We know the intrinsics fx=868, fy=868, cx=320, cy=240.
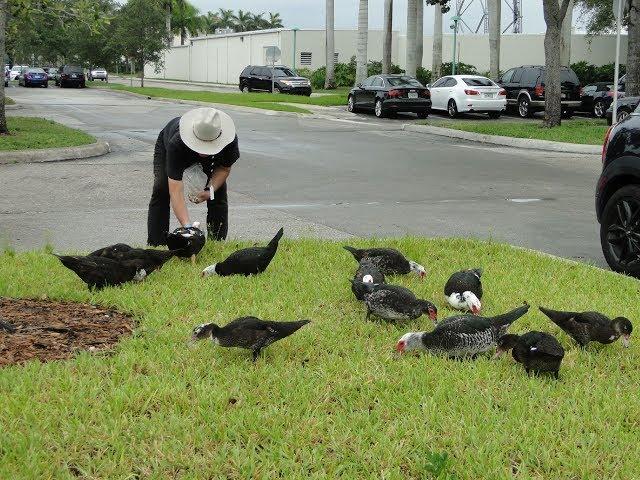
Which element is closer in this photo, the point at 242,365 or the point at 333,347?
the point at 242,365

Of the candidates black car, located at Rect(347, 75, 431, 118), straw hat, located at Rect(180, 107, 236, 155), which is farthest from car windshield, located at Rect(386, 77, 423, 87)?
straw hat, located at Rect(180, 107, 236, 155)

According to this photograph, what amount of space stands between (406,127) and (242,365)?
22.4 m

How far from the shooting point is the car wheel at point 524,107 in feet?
101

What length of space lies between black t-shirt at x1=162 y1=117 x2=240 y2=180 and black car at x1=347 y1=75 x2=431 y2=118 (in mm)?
23275

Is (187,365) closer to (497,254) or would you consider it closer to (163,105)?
(497,254)

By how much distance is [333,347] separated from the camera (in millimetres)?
4953

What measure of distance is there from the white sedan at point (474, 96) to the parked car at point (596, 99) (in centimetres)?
283

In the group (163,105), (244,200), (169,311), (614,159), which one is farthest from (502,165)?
(163,105)

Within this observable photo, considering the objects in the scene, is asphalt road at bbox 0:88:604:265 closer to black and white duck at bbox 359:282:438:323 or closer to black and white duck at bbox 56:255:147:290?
black and white duck at bbox 56:255:147:290

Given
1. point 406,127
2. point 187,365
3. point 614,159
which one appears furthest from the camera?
point 406,127

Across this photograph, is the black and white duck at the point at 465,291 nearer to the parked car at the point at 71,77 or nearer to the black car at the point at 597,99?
the black car at the point at 597,99

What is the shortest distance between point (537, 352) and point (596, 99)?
27.9 m

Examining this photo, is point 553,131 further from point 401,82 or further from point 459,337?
point 459,337

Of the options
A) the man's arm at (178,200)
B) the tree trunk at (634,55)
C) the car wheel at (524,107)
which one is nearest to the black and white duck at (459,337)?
the man's arm at (178,200)
